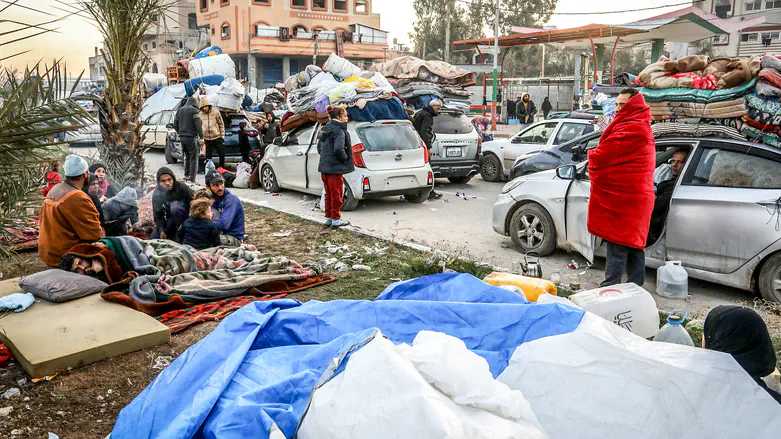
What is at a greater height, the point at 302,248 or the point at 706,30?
the point at 706,30

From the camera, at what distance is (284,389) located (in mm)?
3004

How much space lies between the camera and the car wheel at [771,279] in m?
5.84

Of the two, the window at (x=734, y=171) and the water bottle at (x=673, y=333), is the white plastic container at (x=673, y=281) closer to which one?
the window at (x=734, y=171)

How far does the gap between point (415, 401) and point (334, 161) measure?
7.20m

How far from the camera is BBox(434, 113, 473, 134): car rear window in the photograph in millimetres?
13266

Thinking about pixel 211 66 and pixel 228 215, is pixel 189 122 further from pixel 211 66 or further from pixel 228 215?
pixel 211 66

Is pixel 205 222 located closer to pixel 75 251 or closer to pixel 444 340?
pixel 75 251

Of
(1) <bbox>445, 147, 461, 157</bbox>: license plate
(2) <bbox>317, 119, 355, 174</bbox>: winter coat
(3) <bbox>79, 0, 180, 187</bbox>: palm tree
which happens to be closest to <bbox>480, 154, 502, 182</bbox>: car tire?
(1) <bbox>445, 147, 461, 157</bbox>: license plate

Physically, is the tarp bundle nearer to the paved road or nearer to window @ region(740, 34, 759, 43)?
the paved road

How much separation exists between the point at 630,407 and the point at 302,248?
583 centimetres

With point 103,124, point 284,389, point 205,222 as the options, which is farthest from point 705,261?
point 103,124

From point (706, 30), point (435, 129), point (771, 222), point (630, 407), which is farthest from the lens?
point (706, 30)

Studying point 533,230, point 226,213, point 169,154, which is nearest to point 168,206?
point 226,213

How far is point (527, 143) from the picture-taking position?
14.0 m
